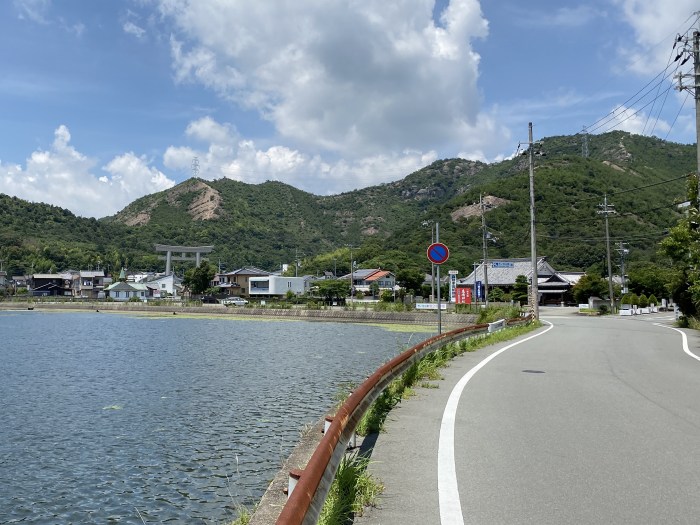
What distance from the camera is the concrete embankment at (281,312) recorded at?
1972 inches

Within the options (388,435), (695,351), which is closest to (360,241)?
(695,351)

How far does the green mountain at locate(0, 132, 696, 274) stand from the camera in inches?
4038

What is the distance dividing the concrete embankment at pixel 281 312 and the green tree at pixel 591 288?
27347 millimetres

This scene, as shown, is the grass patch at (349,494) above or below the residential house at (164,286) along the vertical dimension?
below

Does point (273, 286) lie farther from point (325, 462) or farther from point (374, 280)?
point (325, 462)

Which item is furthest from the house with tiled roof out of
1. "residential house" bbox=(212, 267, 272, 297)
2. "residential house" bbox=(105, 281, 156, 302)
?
"residential house" bbox=(105, 281, 156, 302)

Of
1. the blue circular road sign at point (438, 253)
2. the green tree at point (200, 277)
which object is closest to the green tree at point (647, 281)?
the green tree at point (200, 277)

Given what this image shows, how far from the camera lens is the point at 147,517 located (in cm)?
675

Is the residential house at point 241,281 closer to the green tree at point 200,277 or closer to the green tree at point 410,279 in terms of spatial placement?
the green tree at point 200,277

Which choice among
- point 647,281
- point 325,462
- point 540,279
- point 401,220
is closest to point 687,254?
point 325,462

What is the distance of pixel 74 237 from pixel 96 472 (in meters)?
164

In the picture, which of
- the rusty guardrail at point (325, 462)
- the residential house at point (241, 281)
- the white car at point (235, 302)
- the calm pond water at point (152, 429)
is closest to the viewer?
the rusty guardrail at point (325, 462)

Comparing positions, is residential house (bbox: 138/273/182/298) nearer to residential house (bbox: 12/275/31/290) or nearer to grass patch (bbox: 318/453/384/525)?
residential house (bbox: 12/275/31/290)

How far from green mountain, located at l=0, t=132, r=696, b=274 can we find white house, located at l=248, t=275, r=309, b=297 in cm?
1847
